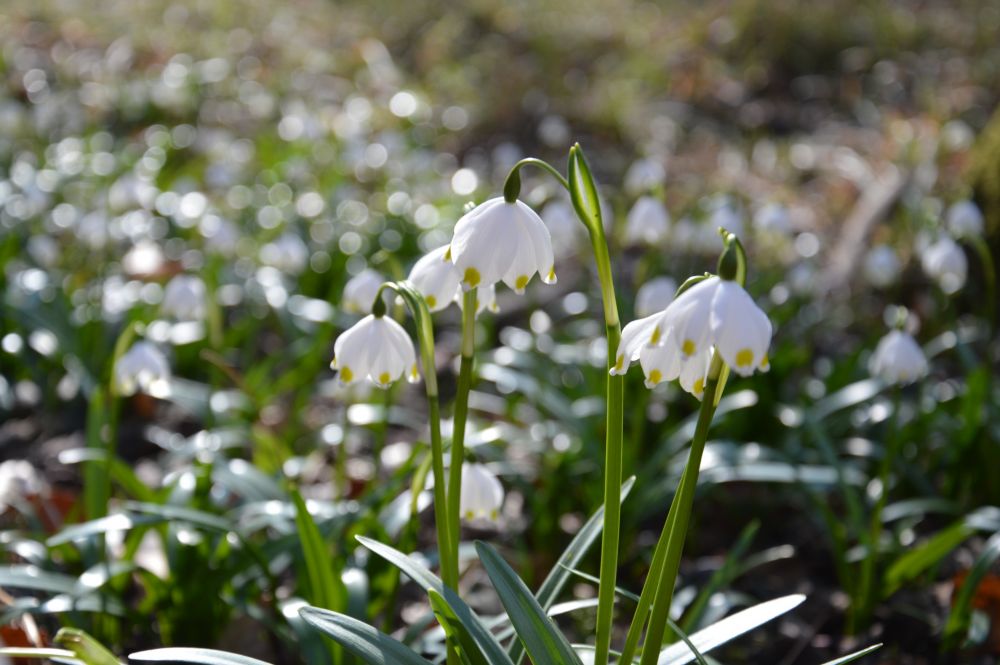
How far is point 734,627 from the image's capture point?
51.3 inches

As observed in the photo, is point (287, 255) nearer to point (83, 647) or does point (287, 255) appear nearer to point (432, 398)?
point (432, 398)

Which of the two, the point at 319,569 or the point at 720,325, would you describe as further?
the point at 319,569

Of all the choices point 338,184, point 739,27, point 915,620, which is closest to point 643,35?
point 739,27

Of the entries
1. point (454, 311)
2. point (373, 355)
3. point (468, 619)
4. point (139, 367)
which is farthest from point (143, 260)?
point (468, 619)

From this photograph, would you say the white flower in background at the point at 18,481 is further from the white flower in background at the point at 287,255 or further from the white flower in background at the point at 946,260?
the white flower in background at the point at 946,260

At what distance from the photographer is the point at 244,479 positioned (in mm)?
2133

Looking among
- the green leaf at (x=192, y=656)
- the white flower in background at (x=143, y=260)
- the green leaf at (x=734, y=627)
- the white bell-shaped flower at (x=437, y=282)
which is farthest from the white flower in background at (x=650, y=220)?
the white flower in background at (x=143, y=260)

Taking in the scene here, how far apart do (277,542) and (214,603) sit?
177 mm

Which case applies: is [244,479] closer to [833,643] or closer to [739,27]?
[833,643]

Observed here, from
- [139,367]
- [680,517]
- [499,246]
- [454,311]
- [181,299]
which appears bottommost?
[454,311]

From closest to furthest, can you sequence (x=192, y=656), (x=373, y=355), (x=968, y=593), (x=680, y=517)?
(x=680, y=517) → (x=192, y=656) → (x=373, y=355) → (x=968, y=593)

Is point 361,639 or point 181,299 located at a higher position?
point 361,639

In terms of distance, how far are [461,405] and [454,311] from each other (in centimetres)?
264

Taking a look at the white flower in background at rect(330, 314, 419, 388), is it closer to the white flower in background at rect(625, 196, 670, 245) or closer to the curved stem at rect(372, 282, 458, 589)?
the curved stem at rect(372, 282, 458, 589)
